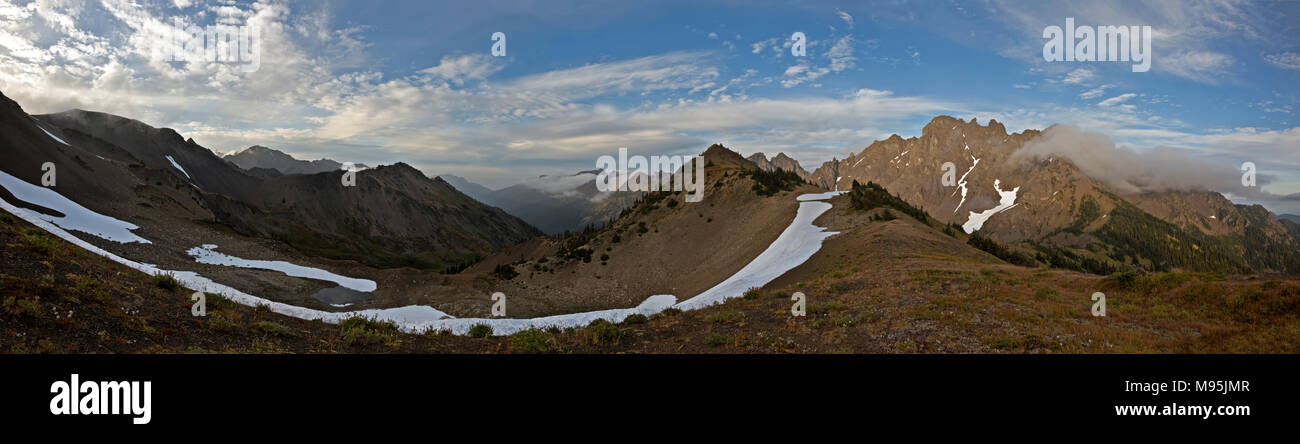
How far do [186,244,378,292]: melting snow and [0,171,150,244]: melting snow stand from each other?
3349 mm

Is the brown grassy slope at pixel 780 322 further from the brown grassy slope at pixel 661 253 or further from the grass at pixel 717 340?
the brown grassy slope at pixel 661 253

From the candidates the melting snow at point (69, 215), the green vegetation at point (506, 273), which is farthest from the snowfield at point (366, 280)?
the green vegetation at point (506, 273)

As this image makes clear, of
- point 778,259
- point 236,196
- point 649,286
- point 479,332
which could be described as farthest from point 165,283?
point 236,196

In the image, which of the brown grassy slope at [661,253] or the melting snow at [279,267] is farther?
the brown grassy slope at [661,253]

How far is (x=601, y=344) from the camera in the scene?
40.9 feet

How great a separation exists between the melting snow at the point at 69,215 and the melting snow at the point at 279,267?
3.35m

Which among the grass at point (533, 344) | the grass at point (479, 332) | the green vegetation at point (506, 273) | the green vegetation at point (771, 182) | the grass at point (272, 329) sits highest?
the green vegetation at point (771, 182)

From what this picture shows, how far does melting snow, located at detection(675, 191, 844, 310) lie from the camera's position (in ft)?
87.3

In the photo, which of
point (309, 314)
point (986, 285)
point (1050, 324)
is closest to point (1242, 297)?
point (1050, 324)

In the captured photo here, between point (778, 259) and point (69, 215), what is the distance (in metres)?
49.4

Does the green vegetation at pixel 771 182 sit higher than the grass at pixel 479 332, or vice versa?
the green vegetation at pixel 771 182

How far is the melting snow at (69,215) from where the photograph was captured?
32375mm

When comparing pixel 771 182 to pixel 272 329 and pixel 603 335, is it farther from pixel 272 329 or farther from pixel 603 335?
pixel 272 329
